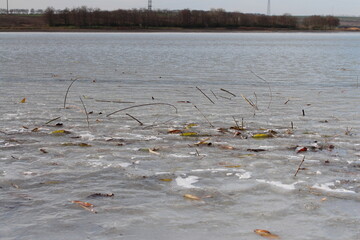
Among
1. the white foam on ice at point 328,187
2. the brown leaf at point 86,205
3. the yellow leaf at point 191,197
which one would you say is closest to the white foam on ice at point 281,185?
the white foam on ice at point 328,187

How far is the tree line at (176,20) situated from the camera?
8819 cm

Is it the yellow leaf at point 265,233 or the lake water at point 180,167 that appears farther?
the lake water at point 180,167

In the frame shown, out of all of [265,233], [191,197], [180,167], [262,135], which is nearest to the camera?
[265,233]

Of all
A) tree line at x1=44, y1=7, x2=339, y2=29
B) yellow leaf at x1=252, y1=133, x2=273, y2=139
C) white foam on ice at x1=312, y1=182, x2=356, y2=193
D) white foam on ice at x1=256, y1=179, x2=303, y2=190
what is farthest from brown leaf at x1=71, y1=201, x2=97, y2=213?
tree line at x1=44, y1=7, x2=339, y2=29

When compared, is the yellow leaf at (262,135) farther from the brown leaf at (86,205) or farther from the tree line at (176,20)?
the tree line at (176,20)

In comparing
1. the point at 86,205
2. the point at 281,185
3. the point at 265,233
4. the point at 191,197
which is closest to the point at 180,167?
the point at 191,197

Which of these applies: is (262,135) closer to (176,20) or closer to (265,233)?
(265,233)

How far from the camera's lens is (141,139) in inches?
184

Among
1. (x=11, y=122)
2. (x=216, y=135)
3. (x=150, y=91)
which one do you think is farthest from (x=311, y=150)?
(x=150, y=91)

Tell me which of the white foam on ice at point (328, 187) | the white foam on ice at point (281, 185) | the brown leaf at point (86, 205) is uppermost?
the white foam on ice at point (328, 187)

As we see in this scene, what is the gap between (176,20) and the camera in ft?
301

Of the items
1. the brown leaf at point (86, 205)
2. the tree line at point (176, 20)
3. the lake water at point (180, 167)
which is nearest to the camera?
the lake water at point (180, 167)

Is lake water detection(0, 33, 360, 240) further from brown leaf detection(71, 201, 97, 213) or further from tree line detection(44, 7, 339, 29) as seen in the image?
tree line detection(44, 7, 339, 29)

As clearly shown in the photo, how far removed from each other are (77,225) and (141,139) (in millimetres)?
2151
